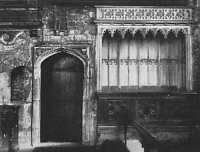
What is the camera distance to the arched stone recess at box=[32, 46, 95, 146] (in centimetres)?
909

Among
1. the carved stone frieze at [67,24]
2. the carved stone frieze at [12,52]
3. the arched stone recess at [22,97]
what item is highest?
the carved stone frieze at [67,24]

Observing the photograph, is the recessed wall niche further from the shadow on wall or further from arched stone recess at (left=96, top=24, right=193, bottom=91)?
the shadow on wall

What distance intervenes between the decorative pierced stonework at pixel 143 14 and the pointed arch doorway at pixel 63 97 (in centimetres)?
180

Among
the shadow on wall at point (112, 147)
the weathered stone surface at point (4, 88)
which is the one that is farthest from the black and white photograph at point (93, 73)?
the shadow on wall at point (112, 147)

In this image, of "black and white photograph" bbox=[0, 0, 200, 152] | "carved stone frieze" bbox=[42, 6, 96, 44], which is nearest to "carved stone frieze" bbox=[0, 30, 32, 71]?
"black and white photograph" bbox=[0, 0, 200, 152]

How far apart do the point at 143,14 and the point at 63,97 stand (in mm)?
3784

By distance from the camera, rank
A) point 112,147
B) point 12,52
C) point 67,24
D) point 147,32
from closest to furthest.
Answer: point 112,147 < point 12,52 < point 67,24 < point 147,32

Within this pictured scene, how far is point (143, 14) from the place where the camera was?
9312 millimetres

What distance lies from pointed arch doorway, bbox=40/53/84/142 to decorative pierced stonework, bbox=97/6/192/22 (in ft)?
5.89

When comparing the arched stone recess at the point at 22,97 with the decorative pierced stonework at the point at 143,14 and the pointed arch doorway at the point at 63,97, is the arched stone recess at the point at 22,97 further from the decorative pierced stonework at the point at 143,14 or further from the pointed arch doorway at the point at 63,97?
the decorative pierced stonework at the point at 143,14

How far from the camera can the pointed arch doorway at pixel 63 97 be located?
31.0 feet

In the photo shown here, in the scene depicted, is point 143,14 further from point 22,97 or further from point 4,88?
point 4,88

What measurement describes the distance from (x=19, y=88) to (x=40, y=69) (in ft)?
3.11

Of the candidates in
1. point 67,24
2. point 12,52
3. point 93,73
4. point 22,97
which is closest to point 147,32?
point 93,73
